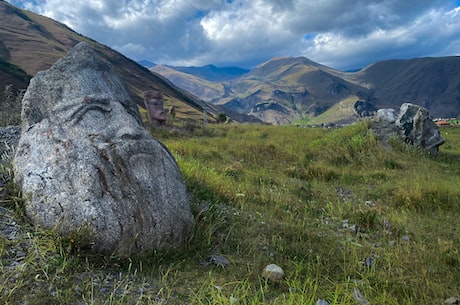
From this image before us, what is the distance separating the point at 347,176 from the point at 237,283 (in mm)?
7089

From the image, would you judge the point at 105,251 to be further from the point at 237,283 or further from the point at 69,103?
the point at 69,103

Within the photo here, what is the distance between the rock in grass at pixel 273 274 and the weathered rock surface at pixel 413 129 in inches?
427

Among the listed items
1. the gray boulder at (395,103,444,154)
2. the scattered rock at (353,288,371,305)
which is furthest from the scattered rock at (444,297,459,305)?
the gray boulder at (395,103,444,154)

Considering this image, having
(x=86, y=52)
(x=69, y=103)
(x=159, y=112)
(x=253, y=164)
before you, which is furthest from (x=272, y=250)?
(x=159, y=112)

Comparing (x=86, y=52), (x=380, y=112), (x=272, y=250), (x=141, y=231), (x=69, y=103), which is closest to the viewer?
(x=141, y=231)

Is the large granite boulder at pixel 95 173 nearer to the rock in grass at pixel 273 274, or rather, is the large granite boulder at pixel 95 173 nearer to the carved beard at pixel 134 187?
the carved beard at pixel 134 187

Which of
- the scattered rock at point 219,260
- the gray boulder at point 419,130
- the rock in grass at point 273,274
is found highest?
the gray boulder at point 419,130

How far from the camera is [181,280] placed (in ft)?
12.9

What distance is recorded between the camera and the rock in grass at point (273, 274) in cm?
406

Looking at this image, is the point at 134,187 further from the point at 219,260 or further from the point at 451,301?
the point at 451,301

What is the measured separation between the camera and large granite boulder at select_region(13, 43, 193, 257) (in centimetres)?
422

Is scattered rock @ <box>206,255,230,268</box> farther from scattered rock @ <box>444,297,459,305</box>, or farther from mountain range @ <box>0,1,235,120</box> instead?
mountain range @ <box>0,1,235,120</box>

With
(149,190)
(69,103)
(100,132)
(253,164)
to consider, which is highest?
(69,103)

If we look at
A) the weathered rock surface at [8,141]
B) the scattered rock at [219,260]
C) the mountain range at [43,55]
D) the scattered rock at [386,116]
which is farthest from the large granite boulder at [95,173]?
the mountain range at [43,55]
